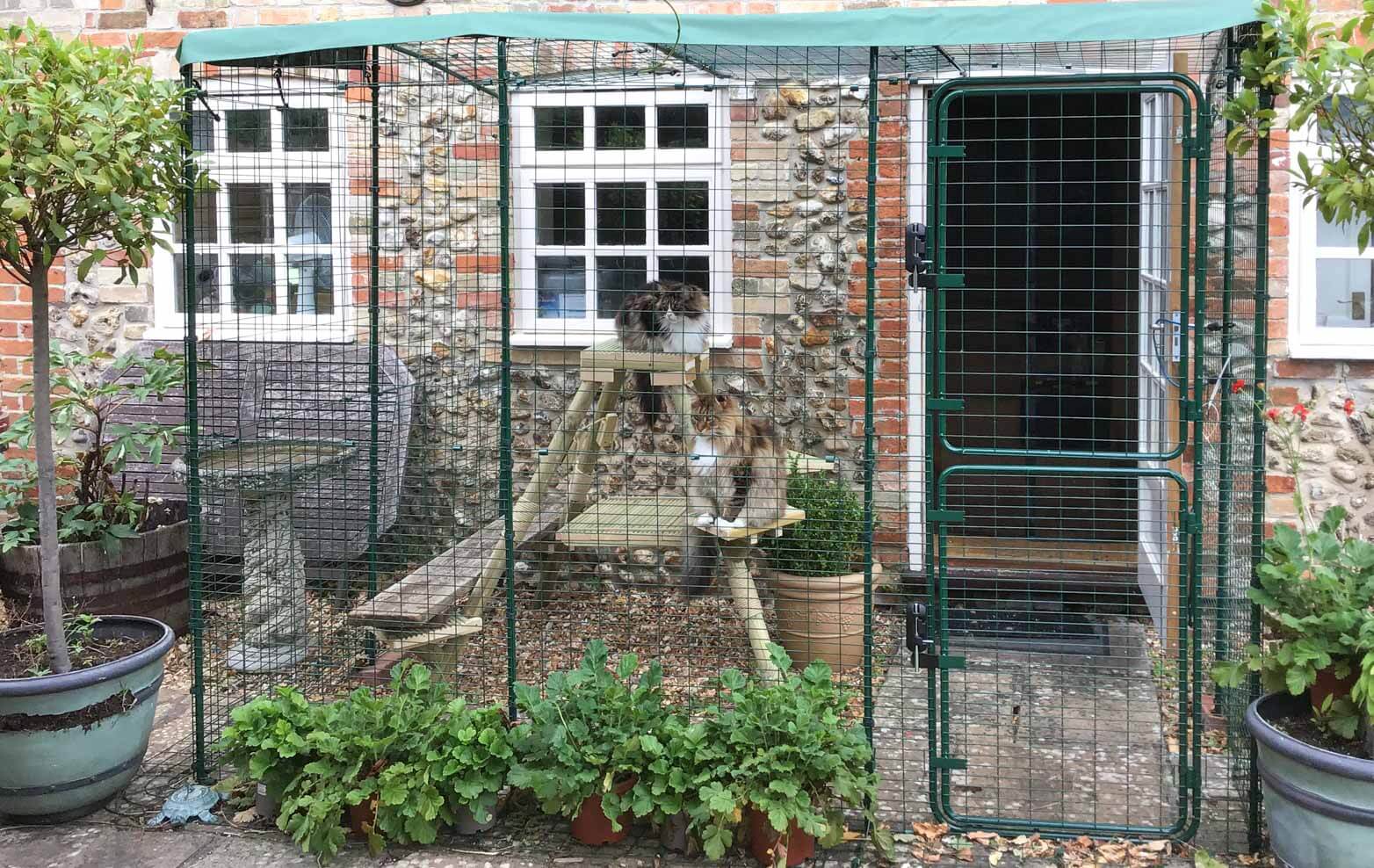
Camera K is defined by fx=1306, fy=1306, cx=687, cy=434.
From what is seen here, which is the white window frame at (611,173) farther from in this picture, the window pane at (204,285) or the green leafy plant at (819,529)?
the window pane at (204,285)

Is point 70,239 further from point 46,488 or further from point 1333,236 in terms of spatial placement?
point 1333,236

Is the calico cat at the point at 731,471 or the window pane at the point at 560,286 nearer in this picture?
the calico cat at the point at 731,471

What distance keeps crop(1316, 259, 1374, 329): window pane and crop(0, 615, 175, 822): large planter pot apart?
15.6 feet

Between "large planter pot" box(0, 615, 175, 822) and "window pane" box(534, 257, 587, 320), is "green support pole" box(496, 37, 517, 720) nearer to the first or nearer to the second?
"large planter pot" box(0, 615, 175, 822)

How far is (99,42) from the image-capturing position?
6539 millimetres

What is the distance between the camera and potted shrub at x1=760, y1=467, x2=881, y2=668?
17.7 ft

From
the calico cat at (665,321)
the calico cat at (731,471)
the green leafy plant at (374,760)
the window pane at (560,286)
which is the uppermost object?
the window pane at (560,286)

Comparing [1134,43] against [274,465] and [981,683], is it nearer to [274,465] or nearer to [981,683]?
[981,683]

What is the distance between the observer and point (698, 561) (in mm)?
5383

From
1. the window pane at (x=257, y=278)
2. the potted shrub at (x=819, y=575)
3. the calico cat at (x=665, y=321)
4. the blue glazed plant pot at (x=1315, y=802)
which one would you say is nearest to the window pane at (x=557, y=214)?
the calico cat at (x=665, y=321)

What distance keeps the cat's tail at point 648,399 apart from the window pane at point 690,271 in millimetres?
668

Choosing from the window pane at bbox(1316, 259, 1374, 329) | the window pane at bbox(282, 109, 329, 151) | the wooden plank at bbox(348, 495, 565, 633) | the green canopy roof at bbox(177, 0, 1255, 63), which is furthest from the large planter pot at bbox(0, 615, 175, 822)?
the window pane at bbox(1316, 259, 1374, 329)

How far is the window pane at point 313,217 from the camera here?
6.32 metres

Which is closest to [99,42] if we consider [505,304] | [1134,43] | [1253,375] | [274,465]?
[274,465]
